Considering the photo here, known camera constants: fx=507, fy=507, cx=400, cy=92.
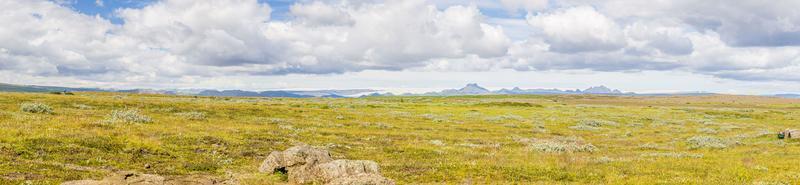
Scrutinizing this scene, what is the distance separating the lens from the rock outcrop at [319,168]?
1680 centimetres

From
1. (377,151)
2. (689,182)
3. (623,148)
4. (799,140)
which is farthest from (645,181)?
(799,140)

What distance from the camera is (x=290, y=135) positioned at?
36625 millimetres

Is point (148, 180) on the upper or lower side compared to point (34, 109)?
lower

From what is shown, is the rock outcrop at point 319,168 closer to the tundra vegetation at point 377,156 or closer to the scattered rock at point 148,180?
the tundra vegetation at point 377,156

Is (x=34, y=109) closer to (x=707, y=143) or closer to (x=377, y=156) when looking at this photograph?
(x=377, y=156)

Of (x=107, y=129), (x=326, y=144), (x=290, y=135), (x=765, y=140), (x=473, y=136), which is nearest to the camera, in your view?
(x=107, y=129)

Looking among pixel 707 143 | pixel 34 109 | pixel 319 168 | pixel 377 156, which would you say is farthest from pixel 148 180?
pixel 707 143

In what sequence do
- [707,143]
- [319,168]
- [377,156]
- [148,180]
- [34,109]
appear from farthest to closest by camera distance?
[34,109], [707,143], [377,156], [319,168], [148,180]

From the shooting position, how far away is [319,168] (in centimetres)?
1889

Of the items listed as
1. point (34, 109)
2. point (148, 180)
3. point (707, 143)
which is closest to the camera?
point (148, 180)

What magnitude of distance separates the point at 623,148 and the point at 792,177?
16197 millimetres

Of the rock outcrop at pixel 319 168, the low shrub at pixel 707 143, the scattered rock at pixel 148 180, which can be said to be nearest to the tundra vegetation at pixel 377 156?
the low shrub at pixel 707 143

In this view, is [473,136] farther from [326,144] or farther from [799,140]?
[799,140]

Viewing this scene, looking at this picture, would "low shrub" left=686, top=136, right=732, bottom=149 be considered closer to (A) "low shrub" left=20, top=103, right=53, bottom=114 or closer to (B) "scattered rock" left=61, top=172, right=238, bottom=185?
(B) "scattered rock" left=61, top=172, right=238, bottom=185
